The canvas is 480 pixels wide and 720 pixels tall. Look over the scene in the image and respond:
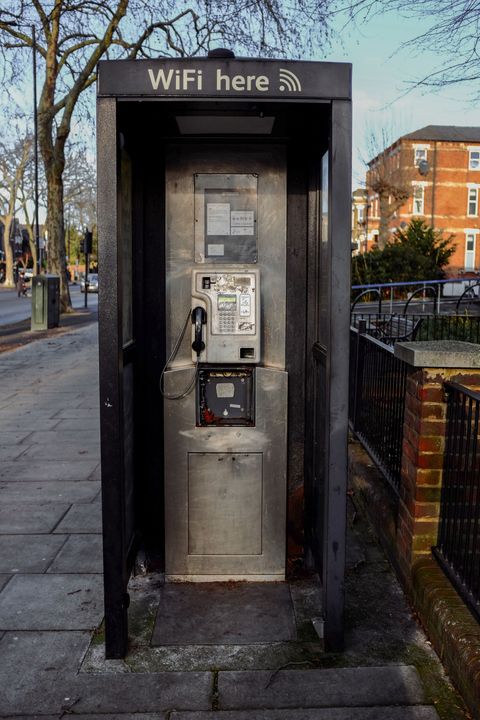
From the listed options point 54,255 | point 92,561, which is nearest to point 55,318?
point 54,255

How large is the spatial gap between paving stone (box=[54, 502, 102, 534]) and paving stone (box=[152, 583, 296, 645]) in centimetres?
116

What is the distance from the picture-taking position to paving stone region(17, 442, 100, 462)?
278 inches

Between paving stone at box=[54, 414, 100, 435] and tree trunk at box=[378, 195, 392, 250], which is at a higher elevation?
tree trunk at box=[378, 195, 392, 250]

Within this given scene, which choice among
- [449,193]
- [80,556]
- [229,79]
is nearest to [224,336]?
[229,79]

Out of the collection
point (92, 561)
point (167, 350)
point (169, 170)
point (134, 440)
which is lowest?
point (92, 561)

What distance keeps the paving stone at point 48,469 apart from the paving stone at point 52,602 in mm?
2111

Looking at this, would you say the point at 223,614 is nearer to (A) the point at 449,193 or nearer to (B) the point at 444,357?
(B) the point at 444,357

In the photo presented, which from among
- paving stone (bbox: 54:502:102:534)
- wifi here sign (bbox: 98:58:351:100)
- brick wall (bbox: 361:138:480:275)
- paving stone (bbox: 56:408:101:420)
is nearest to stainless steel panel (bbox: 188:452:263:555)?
paving stone (bbox: 54:502:102:534)

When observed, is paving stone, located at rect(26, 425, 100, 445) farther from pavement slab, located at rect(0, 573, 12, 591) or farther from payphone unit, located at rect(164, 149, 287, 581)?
payphone unit, located at rect(164, 149, 287, 581)

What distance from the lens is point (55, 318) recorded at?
21.3m

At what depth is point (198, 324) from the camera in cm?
390

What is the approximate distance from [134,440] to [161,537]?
0.66m

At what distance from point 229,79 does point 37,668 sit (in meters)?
2.77

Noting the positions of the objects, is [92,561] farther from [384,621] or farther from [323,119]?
[323,119]
